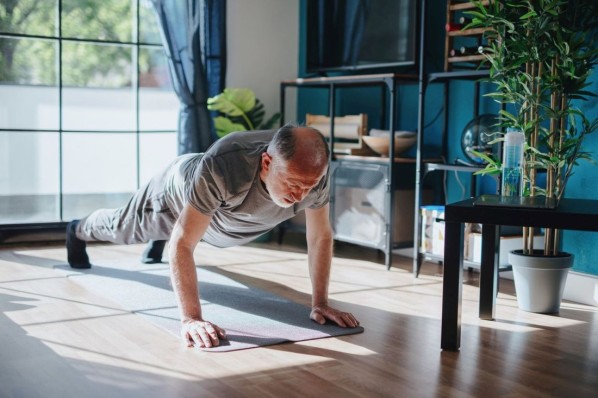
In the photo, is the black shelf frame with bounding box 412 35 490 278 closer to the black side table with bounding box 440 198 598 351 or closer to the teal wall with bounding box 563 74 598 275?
the teal wall with bounding box 563 74 598 275

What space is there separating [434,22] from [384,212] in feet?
3.60

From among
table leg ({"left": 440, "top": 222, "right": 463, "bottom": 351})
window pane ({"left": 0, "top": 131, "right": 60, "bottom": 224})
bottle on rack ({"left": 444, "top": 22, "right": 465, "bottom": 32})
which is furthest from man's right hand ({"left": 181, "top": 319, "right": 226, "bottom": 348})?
window pane ({"left": 0, "top": 131, "right": 60, "bottom": 224})

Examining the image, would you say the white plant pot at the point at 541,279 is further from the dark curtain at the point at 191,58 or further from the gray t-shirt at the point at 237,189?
the dark curtain at the point at 191,58

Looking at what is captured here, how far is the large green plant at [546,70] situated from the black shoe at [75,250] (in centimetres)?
196

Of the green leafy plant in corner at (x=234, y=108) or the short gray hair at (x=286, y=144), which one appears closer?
the short gray hair at (x=286, y=144)

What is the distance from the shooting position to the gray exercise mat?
2844mm

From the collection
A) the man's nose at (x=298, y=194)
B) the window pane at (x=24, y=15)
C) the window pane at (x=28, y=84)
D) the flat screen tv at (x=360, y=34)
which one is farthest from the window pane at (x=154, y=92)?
the man's nose at (x=298, y=194)

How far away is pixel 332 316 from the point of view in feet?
9.79

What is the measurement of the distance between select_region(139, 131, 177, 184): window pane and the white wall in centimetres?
55

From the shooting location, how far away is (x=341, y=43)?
4871mm

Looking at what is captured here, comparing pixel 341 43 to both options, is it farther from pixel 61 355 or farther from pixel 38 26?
pixel 61 355

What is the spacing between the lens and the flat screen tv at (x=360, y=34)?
439 centimetres

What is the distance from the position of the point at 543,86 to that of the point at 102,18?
301cm

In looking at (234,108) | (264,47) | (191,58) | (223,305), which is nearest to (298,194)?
(223,305)
